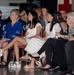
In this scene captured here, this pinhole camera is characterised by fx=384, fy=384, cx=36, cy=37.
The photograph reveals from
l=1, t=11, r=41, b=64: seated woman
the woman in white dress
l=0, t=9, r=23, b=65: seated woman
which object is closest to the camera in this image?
the woman in white dress

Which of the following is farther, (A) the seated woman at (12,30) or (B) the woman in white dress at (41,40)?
(A) the seated woman at (12,30)

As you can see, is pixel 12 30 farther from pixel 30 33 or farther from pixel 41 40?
pixel 41 40

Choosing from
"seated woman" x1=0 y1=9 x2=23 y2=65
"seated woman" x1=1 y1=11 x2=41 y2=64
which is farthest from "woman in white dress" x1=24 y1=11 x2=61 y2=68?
"seated woman" x1=0 y1=9 x2=23 y2=65

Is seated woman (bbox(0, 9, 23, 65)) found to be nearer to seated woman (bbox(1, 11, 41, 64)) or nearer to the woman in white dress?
seated woman (bbox(1, 11, 41, 64))

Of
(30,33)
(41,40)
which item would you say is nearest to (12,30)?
(30,33)

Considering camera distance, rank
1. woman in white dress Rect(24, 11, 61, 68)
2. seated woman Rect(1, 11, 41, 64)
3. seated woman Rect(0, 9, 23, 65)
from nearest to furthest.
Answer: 1. woman in white dress Rect(24, 11, 61, 68)
2. seated woman Rect(1, 11, 41, 64)
3. seated woman Rect(0, 9, 23, 65)

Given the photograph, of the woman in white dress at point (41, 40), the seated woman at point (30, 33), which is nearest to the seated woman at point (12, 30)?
the seated woman at point (30, 33)

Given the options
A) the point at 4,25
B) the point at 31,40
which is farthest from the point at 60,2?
the point at 31,40

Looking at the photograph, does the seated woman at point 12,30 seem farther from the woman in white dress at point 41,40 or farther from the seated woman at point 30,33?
the woman in white dress at point 41,40

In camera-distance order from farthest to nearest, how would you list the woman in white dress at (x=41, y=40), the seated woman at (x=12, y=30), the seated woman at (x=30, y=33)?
the seated woman at (x=12, y=30) < the seated woman at (x=30, y=33) < the woman in white dress at (x=41, y=40)

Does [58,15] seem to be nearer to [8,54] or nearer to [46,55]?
[46,55]

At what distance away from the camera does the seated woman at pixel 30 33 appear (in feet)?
21.0

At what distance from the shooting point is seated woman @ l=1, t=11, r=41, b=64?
6.39m

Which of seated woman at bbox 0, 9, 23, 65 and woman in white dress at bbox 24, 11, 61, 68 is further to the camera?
seated woman at bbox 0, 9, 23, 65
